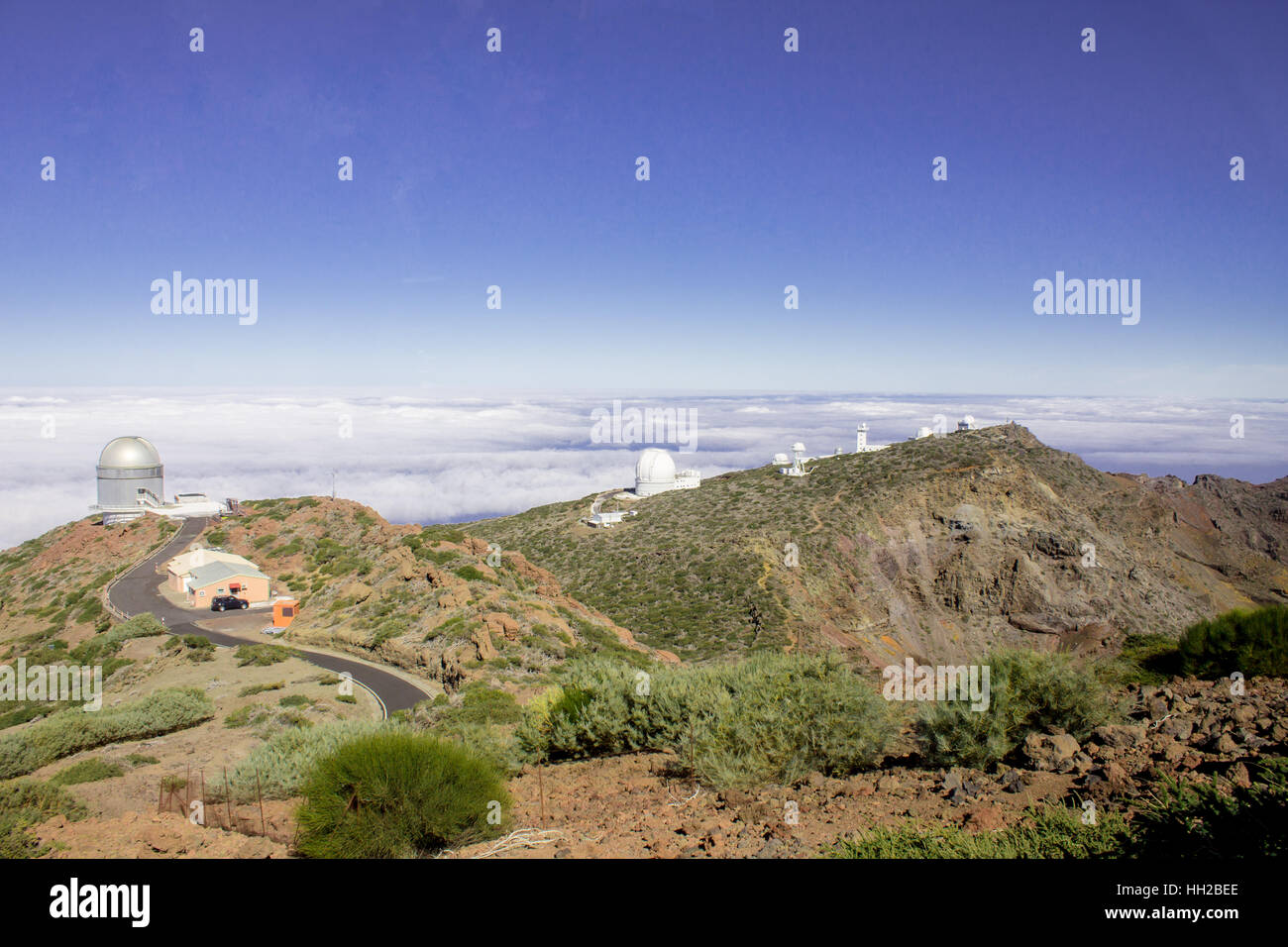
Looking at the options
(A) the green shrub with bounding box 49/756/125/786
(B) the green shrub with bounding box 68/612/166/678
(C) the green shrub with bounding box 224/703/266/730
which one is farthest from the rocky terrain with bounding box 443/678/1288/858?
(B) the green shrub with bounding box 68/612/166/678

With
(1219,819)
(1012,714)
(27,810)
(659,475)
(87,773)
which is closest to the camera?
(1219,819)

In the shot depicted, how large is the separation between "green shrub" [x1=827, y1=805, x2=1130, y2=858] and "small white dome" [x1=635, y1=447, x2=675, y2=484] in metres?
47.7

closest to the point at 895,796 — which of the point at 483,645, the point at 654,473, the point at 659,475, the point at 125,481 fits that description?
the point at 483,645

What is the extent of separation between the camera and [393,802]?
631cm

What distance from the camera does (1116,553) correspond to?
40.4 meters

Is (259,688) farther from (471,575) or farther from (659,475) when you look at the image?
(659,475)

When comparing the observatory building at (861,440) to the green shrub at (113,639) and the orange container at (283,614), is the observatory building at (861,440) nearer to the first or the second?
the orange container at (283,614)

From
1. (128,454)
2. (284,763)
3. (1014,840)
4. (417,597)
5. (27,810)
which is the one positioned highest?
(128,454)

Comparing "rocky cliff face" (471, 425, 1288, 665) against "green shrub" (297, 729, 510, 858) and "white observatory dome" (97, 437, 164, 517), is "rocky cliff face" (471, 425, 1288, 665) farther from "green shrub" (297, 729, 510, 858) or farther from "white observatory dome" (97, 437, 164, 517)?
"white observatory dome" (97, 437, 164, 517)

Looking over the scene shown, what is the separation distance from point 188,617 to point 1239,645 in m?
31.3

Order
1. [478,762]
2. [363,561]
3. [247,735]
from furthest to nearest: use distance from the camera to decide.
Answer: [363,561] < [247,735] < [478,762]
